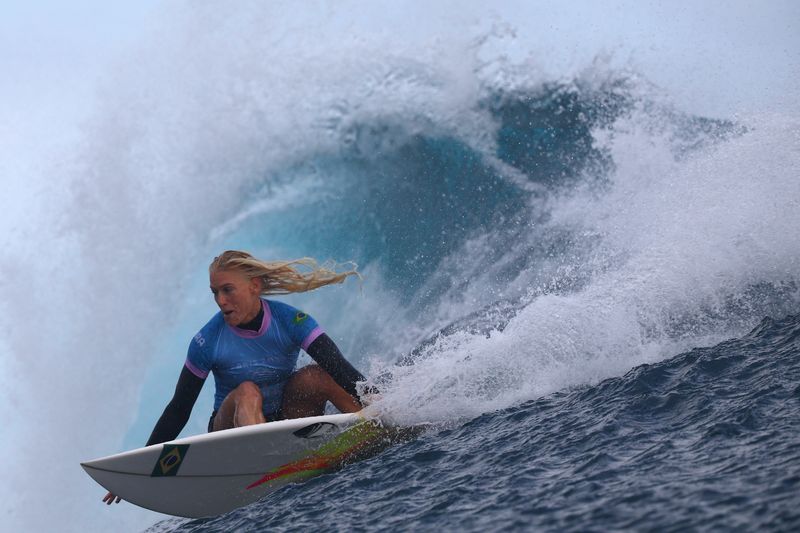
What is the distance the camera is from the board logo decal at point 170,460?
5.38 metres

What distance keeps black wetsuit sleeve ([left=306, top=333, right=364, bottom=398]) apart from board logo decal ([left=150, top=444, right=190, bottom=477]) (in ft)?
3.27

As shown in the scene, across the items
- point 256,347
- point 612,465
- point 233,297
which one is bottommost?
point 612,465

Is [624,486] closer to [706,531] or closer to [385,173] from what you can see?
[706,531]

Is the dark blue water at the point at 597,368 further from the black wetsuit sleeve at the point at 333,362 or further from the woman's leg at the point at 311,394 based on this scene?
the woman's leg at the point at 311,394

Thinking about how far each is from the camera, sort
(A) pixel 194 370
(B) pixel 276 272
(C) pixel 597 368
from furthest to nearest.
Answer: (C) pixel 597 368
(B) pixel 276 272
(A) pixel 194 370

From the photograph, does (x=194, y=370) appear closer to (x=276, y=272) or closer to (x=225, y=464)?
(x=225, y=464)

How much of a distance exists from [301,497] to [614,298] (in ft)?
9.42

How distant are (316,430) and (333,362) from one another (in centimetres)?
46

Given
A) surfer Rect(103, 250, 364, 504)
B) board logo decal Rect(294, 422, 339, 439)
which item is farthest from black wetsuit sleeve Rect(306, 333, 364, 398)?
board logo decal Rect(294, 422, 339, 439)

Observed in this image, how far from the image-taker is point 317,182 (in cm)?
1463

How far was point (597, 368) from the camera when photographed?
20.5 ft

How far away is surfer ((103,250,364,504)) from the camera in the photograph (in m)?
5.80

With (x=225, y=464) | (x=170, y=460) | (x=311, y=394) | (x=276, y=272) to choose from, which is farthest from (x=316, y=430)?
(x=276, y=272)

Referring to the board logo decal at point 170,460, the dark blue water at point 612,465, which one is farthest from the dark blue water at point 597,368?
the board logo decal at point 170,460
